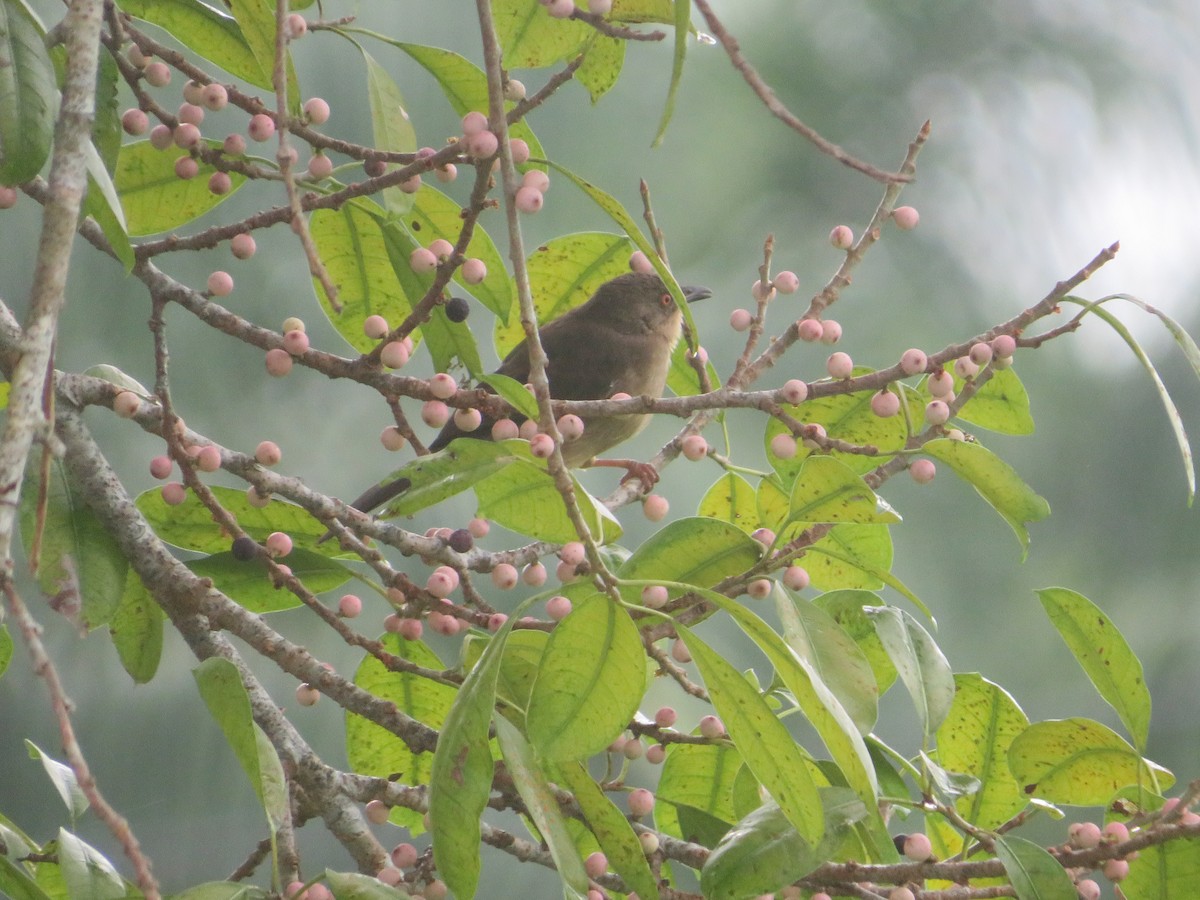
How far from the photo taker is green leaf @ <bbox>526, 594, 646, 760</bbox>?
1272 millimetres

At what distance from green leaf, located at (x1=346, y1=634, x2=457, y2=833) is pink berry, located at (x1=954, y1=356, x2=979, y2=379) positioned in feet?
2.69

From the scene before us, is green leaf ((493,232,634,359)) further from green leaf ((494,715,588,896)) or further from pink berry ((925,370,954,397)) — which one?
green leaf ((494,715,588,896))

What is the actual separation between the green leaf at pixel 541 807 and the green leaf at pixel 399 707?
57 cm

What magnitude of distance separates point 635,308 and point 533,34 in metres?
1.95

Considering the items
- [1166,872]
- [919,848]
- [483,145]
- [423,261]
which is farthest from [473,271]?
[1166,872]

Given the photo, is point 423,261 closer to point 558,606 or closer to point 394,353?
point 394,353

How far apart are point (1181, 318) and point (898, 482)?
2.71ft

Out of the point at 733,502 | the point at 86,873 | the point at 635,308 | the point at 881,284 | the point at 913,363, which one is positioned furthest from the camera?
the point at 635,308

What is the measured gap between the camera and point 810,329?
5.48 feet

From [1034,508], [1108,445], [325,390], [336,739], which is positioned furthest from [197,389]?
[1108,445]

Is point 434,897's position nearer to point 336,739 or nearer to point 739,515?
point 739,515

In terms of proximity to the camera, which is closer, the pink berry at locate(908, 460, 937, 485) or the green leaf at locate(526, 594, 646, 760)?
the green leaf at locate(526, 594, 646, 760)

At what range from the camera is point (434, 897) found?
148 centimetres

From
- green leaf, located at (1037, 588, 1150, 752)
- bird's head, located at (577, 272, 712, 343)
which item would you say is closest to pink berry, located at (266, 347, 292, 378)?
green leaf, located at (1037, 588, 1150, 752)
